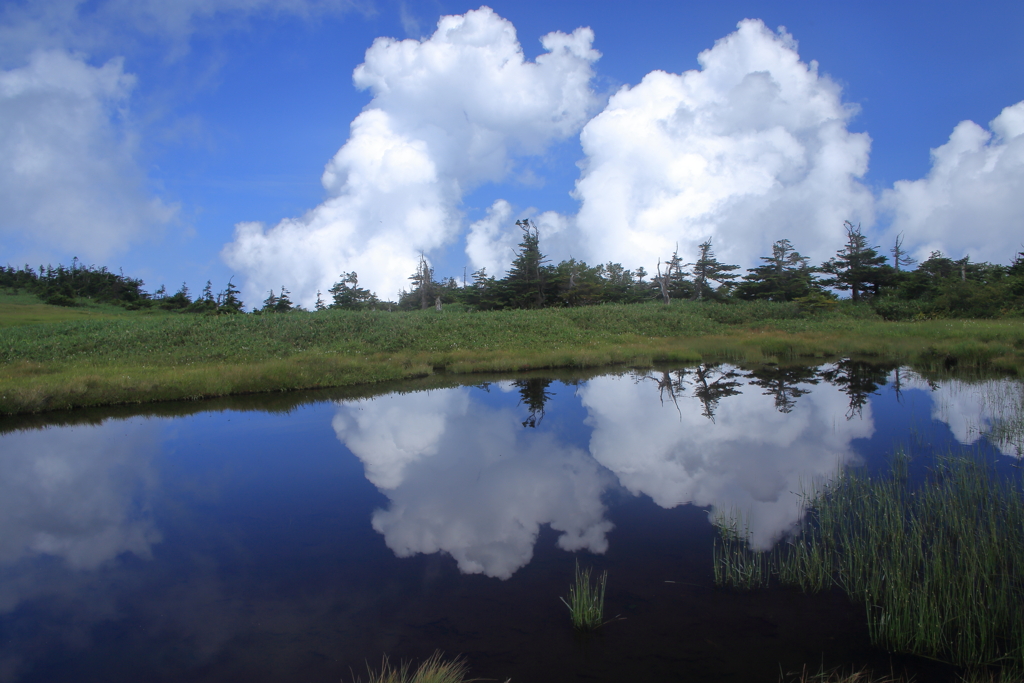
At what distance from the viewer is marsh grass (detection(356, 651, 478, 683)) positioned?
357 cm

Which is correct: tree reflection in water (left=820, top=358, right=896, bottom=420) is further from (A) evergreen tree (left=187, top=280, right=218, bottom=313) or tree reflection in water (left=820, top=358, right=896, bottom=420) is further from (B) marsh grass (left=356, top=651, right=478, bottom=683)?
(A) evergreen tree (left=187, top=280, right=218, bottom=313)

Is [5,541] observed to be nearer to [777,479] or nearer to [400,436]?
[400,436]

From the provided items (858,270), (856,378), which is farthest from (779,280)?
(856,378)

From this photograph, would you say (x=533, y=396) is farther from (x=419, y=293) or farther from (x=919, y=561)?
(x=419, y=293)

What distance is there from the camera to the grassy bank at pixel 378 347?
17.1 m

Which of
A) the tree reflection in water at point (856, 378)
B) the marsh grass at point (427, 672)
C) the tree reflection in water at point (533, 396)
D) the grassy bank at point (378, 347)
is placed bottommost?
the marsh grass at point (427, 672)

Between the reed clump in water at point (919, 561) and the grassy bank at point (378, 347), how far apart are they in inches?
568

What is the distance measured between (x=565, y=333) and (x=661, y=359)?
7.50 metres

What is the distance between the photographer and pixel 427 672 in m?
3.65

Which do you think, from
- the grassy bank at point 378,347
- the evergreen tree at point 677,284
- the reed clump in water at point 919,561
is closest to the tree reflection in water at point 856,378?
the grassy bank at point 378,347

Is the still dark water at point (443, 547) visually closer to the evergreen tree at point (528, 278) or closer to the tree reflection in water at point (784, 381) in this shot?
the tree reflection in water at point (784, 381)

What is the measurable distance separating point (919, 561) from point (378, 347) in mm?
23858

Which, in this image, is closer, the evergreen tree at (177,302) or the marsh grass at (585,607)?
the marsh grass at (585,607)

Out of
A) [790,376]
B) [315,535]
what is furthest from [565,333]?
[315,535]
